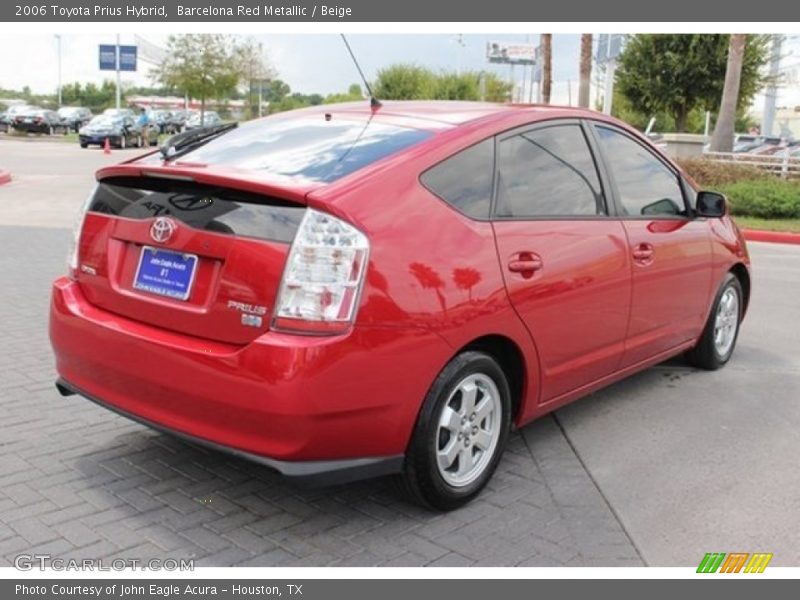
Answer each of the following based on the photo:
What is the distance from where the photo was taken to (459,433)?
145 inches

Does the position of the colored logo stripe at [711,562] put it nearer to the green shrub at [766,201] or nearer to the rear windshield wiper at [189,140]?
the rear windshield wiper at [189,140]

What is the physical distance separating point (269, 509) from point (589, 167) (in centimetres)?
240

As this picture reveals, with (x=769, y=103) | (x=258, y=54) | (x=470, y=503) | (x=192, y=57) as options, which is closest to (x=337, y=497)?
(x=470, y=503)

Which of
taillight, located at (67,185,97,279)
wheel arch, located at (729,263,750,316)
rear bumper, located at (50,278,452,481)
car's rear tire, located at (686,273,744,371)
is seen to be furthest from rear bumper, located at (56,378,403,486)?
wheel arch, located at (729,263,750,316)

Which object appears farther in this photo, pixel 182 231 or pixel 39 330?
pixel 39 330

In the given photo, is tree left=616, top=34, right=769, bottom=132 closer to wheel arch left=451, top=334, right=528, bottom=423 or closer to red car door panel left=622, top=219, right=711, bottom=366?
red car door panel left=622, top=219, right=711, bottom=366

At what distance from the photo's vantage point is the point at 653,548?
3.44 meters

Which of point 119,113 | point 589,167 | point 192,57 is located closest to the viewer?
point 589,167

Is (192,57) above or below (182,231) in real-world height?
above

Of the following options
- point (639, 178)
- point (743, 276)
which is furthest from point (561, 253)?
point (743, 276)

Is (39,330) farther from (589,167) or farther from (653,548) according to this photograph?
(653,548)

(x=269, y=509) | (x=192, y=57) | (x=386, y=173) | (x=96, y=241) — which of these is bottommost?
(x=269, y=509)

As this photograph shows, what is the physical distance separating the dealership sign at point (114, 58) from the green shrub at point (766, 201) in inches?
1740

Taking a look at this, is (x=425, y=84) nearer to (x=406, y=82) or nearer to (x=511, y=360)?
(x=406, y=82)
